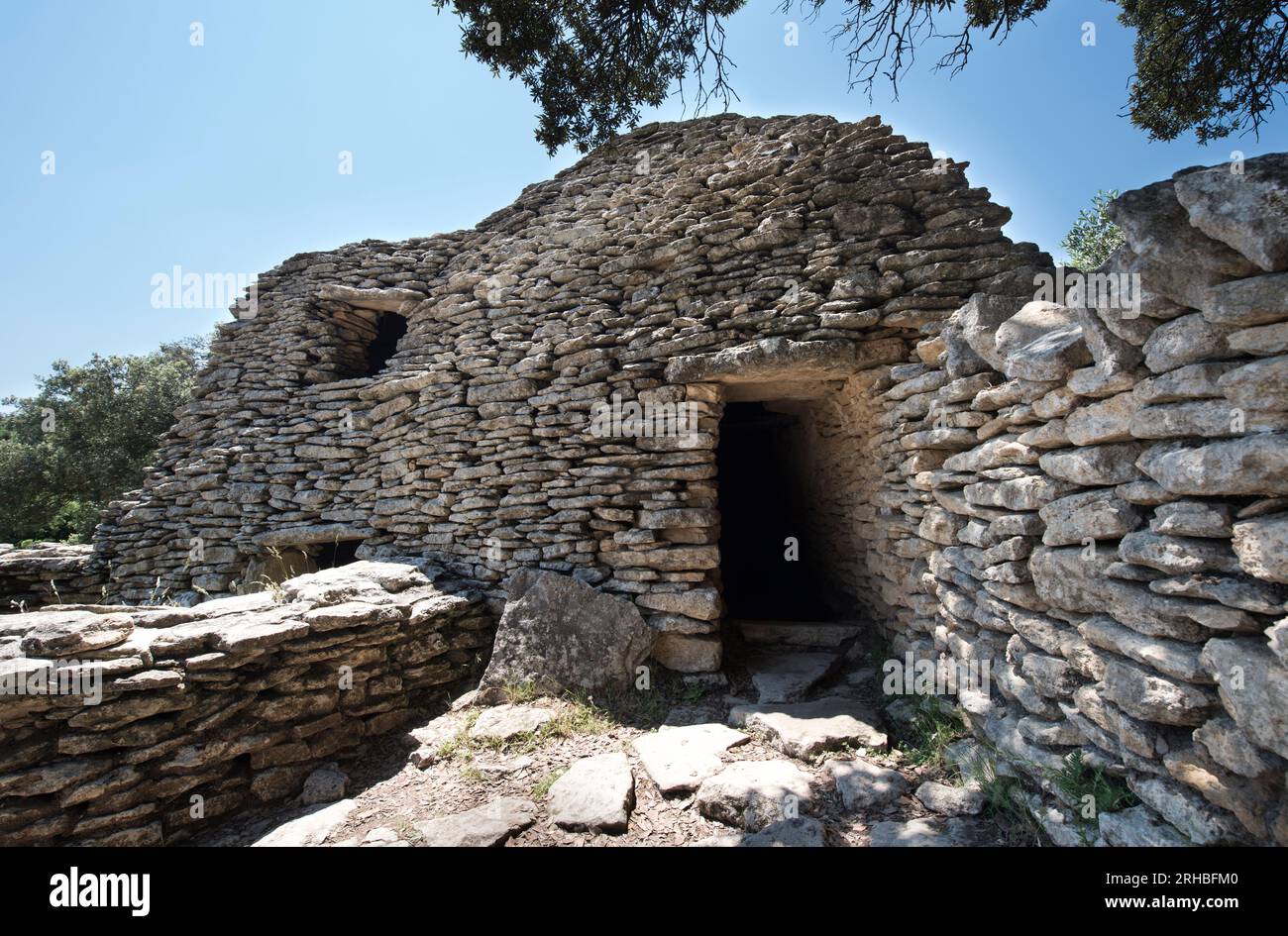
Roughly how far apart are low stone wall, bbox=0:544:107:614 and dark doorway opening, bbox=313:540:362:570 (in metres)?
2.93

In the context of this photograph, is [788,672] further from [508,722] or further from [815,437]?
[815,437]

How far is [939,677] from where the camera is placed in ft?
10.8

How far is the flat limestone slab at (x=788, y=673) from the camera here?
3.85 m

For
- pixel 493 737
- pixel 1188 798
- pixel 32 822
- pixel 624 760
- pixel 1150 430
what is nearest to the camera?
pixel 1188 798

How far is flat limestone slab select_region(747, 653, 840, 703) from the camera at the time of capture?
151 inches

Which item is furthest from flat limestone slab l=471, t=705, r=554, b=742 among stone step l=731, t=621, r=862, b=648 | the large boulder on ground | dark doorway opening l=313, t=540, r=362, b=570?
dark doorway opening l=313, t=540, r=362, b=570

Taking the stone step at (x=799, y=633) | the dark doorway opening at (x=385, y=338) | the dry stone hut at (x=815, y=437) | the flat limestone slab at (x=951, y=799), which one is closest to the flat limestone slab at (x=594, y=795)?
the dry stone hut at (x=815, y=437)

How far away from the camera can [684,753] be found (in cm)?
314

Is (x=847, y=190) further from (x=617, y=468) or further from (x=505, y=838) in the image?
(x=505, y=838)

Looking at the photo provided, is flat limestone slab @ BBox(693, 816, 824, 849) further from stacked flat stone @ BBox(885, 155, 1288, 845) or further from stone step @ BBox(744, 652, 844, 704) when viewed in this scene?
stone step @ BBox(744, 652, 844, 704)


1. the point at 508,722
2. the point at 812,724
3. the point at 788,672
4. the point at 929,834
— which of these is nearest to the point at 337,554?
the point at 508,722

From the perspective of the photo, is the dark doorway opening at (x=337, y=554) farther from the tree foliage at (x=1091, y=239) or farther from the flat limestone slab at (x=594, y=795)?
the tree foliage at (x=1091, y=239)
